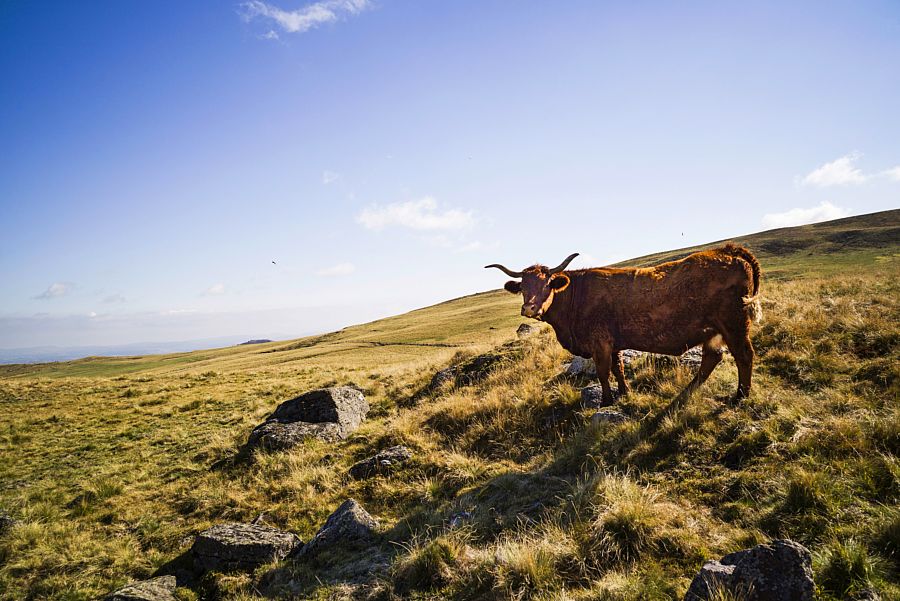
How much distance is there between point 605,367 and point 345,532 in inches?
217

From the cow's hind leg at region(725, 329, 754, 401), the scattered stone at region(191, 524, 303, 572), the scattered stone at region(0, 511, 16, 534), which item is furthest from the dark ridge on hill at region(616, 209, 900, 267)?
the scattered stone at region(0, 511, 16, 534)

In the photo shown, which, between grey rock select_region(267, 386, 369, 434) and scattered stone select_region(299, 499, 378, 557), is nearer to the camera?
scattered stone select_region(299, 499, 378, 557)

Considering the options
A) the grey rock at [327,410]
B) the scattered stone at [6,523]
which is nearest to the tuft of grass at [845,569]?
the grey rock at [327,410]

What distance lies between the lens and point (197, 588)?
6.26 metres

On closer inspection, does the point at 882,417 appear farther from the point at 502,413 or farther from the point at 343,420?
the point at 343,420

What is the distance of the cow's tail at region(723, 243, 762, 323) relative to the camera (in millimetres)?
6871

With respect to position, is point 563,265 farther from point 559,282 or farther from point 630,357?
point 630,357

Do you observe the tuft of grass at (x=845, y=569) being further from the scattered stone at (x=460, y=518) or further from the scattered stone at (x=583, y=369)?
the scattered stone at (x=583, y=369)

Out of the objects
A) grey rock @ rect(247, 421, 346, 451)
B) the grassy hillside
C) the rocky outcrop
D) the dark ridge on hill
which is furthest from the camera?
the dark ridge on hill

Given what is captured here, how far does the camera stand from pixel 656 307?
24.9 ft

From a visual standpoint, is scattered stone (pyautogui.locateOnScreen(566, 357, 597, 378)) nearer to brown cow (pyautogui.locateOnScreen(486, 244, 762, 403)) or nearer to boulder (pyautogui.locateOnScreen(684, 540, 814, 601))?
brown cow (pyautogui.locateOnScreen(486, 244, 762, 403))

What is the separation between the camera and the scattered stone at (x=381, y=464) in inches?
342

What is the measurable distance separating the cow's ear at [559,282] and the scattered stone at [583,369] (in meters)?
2.75

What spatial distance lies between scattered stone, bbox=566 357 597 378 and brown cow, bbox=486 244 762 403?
1.69 metres
